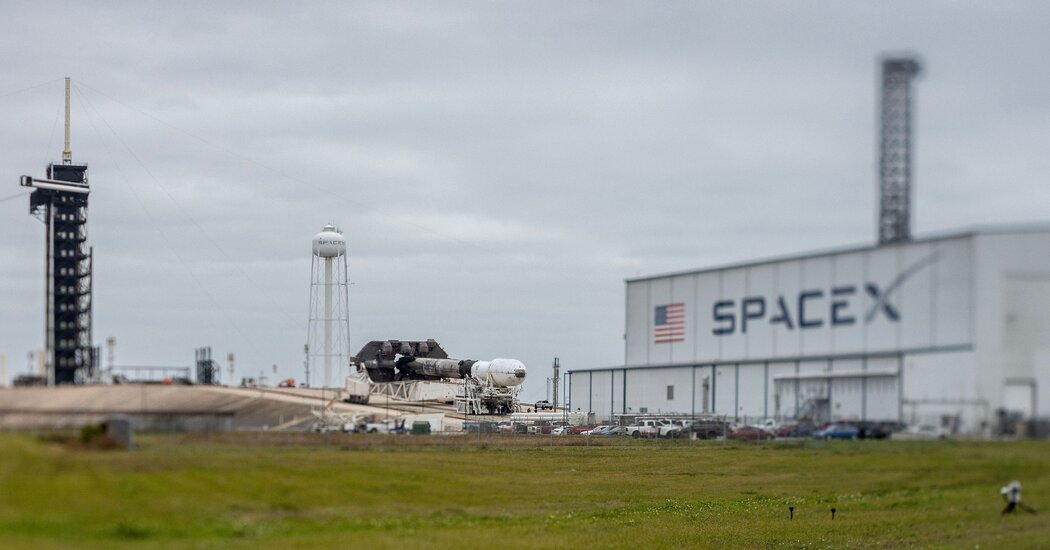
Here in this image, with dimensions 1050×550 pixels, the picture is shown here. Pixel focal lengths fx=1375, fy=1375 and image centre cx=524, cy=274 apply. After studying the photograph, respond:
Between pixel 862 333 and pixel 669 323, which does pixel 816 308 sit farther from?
pixel 669 323

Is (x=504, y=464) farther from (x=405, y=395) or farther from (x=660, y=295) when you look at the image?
(x=405, y=395)

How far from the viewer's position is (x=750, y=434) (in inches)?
1718

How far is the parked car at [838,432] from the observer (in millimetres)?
38219

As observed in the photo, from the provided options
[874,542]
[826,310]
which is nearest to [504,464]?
[874,542]

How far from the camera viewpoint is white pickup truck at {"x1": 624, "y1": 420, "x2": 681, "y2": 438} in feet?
162

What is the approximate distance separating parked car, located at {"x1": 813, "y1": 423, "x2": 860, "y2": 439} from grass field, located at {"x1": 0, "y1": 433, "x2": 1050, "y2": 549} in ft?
1.22

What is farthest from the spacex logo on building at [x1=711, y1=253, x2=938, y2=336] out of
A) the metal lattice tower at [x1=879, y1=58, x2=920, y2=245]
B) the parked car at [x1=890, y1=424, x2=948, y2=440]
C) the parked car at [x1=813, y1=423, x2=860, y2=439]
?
the parked car at [x1=813, y1=423, x2=860, y2=439]

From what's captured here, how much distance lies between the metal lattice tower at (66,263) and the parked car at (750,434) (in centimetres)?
2218

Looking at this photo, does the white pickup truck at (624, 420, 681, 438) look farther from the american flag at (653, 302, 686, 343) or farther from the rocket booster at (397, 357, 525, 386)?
the rocket booster at (397, 357, 525, 386)

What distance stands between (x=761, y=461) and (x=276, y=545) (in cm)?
1902

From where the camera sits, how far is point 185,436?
3550cm

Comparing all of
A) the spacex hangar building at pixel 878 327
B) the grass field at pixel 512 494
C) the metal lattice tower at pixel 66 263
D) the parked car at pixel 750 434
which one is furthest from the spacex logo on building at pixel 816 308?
the metal lattice tower at pixel 66 263

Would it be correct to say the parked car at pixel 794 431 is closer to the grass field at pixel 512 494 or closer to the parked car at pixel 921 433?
the grass field at pixel 512 494

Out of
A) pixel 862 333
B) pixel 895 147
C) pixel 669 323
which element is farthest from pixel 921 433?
pixel 669 323
